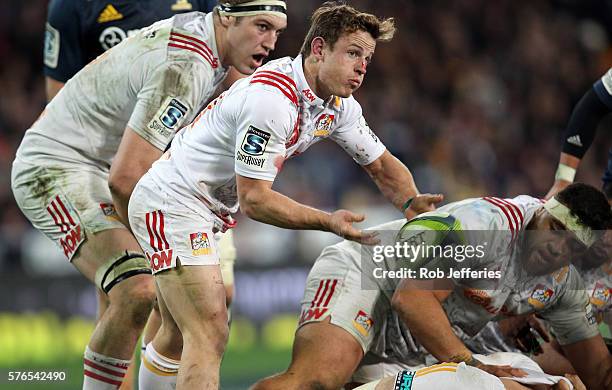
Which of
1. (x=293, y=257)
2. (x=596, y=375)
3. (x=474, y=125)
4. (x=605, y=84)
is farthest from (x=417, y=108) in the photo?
(x=596, y=375)

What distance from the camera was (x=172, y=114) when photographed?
463cm

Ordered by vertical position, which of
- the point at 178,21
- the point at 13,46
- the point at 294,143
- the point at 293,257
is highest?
the point at 178,21

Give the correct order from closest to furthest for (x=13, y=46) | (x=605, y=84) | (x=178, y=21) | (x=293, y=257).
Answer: (x=178, y=21) → (x=605, y=84) → (x=293, y=257) → (x=13, y=46)

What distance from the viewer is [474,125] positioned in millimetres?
12734

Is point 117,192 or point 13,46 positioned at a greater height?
point 117,192

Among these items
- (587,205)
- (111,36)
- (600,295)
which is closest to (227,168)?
(587,205)

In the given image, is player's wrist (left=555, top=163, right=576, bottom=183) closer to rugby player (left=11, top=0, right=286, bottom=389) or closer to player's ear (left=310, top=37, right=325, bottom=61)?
rugby player (left=11, top=0, right=286, bottom=389)

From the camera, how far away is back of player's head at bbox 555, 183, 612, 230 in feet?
15.0

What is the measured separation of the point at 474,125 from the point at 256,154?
9.02 m

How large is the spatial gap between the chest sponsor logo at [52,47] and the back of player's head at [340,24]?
214 cm

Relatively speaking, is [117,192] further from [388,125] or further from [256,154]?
Answer: [388,125]

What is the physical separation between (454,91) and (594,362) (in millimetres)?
8410

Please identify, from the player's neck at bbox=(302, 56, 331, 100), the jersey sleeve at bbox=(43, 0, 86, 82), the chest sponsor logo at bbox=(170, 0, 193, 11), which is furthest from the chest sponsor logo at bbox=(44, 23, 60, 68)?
the player's neck at bbox=(302, 56, 331, 100)

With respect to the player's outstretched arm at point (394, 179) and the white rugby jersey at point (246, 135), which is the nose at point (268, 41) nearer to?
the white rugby jersey at point (246, 135)
